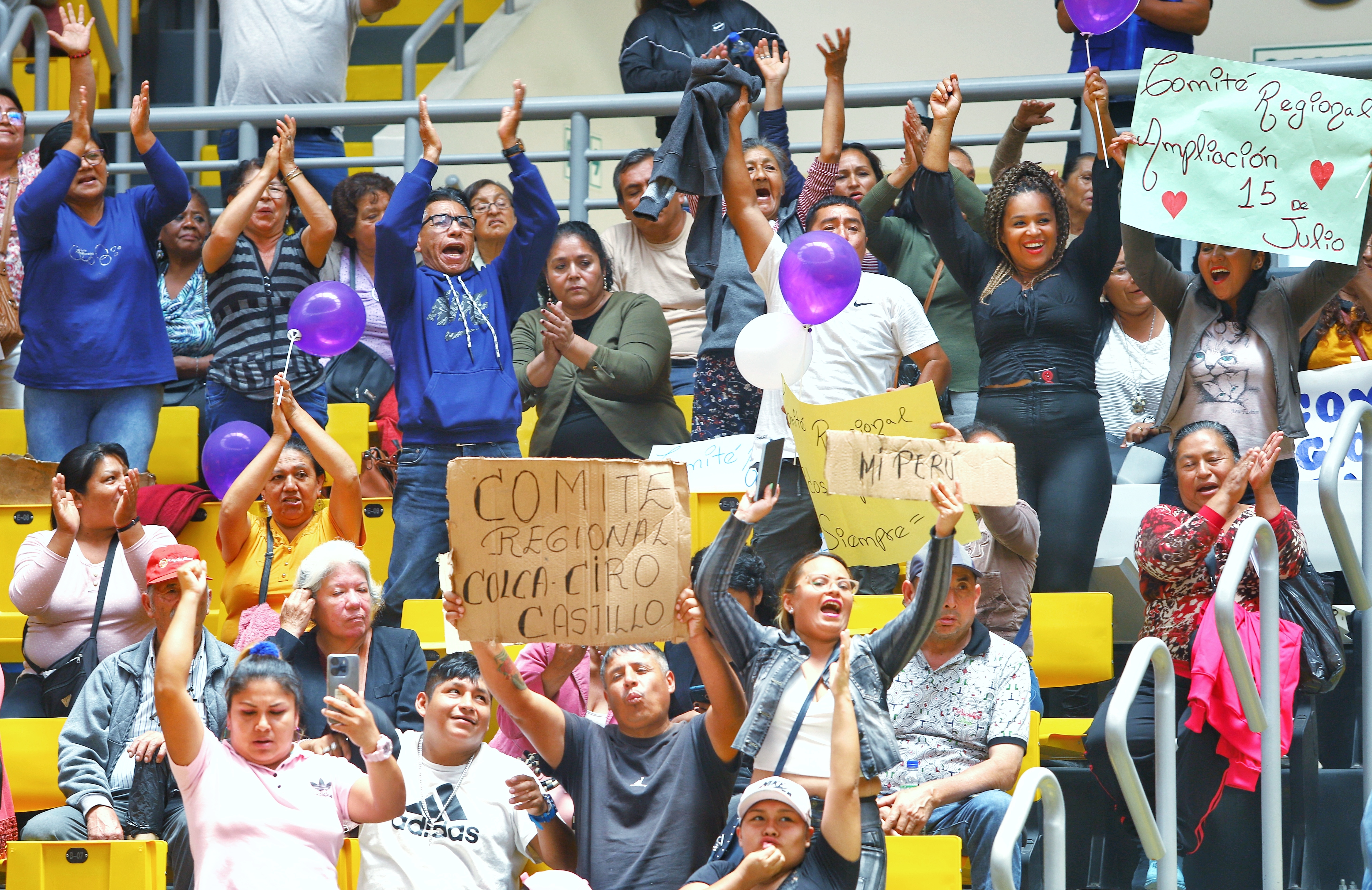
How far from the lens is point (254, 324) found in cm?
633

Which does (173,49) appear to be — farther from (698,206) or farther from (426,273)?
(698,206)

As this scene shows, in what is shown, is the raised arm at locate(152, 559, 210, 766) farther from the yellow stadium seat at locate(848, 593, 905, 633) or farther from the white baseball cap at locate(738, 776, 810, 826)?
the yellow stadium seat at locate(848, 593, 905, 633)

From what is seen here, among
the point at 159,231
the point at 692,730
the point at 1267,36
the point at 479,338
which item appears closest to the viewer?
the point at 692,730

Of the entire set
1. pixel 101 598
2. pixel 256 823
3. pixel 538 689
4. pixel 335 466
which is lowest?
pixel 256 823

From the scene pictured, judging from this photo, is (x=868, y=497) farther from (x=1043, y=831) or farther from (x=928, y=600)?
(x=1043, y=831)

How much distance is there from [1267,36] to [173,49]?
20.8 feet

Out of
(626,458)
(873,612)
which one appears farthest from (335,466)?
(873,612)

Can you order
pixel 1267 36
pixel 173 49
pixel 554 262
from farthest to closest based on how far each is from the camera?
pixel 173 49 → pixel 1267 36 → pixel 554 262

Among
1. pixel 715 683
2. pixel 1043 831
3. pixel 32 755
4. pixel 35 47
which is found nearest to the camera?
pixel 1043 831

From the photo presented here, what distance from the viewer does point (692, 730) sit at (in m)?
4.28

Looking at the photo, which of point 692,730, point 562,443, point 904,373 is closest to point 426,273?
point 562,443

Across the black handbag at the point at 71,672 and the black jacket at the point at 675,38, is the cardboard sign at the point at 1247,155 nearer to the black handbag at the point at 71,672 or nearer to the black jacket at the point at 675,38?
the black jacket at the point at 675,38

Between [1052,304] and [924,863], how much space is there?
1.96 meters

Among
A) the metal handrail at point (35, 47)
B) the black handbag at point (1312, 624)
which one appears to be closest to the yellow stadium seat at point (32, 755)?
the black handbag at point (1312, 624)
